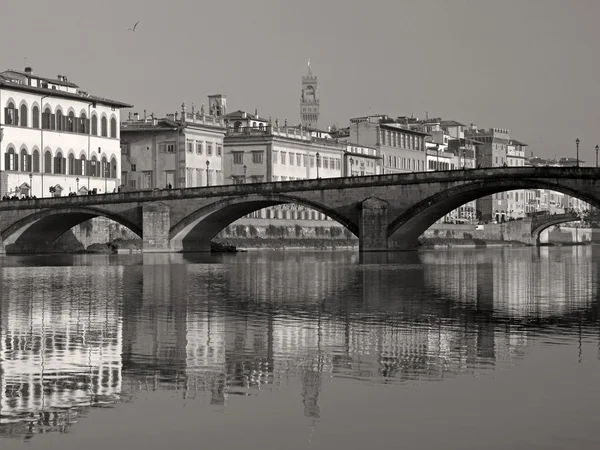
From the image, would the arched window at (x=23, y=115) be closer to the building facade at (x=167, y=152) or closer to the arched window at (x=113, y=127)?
the arched window at (x=113, y=127)

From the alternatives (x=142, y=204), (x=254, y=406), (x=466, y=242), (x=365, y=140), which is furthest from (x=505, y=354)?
(x=365, y=140)

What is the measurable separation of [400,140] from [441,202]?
80709 mm

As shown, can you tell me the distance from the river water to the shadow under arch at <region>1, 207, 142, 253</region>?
5389 cm

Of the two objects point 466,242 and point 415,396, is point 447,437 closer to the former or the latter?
point 415,396

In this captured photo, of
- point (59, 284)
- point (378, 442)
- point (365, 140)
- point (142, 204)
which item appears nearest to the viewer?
point (378, 442)

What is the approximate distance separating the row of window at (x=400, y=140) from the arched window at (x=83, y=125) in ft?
200

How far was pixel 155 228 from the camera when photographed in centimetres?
8788

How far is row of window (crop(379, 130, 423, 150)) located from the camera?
157625mm

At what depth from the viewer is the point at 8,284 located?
4209 cm

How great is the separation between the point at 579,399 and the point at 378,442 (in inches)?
145

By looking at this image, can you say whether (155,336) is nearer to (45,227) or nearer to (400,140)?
(45,227)

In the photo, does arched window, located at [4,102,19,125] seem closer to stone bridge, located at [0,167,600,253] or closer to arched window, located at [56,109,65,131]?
arched window, located at [56,109,65,131]

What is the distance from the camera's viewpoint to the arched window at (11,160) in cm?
9331

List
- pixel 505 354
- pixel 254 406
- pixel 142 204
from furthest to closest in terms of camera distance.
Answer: pixel 142 204, pixel 505 354, pixel 254 406
